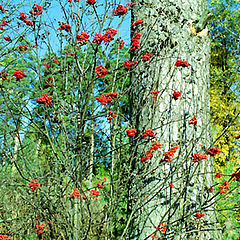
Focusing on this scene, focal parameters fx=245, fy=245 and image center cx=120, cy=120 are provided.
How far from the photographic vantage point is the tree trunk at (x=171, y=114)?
195 cm

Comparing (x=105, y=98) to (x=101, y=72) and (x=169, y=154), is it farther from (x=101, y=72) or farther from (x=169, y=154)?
(x=169, y=154)

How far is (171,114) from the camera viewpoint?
214cm

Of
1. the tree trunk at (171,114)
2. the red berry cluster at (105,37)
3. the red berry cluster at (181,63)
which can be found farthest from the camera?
the red berry cluster at (181,63)

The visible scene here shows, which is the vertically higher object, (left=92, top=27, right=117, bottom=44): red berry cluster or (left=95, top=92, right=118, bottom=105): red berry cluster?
(left=92, top=27, right=117, bottom=44): red berry cluster

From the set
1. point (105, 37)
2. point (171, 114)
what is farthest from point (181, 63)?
point (105, 37)

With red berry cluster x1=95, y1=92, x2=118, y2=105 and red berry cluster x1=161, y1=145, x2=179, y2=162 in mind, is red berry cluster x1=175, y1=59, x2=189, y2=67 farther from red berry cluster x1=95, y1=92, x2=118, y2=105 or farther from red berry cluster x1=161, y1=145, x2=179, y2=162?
red berry cluster x1=161, y1=145, x2=179, y2=162

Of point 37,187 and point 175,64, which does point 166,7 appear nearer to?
point 175,64

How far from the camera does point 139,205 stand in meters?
2.01

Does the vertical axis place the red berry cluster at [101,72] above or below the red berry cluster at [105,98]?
above

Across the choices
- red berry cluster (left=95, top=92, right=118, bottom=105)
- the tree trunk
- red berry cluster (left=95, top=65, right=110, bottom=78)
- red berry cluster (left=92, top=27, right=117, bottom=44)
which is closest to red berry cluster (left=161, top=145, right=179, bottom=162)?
the tree trunk

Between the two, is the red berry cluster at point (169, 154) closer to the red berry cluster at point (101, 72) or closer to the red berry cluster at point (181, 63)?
the red berry cluster at point (181, 63)

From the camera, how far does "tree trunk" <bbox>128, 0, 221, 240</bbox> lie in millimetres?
1949

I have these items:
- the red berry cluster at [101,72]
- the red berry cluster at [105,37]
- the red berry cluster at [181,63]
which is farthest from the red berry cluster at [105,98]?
the red berry cluster at [181,63]

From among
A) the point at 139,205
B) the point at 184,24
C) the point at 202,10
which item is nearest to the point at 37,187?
the point at 139,205
